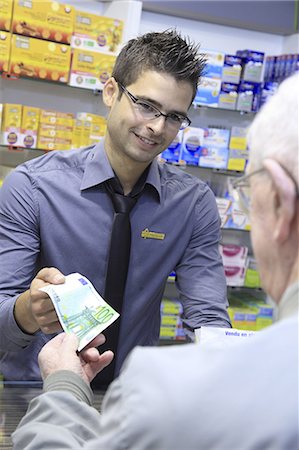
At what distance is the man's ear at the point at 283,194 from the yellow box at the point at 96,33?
3301 mm

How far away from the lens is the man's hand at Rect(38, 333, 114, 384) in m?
1.32

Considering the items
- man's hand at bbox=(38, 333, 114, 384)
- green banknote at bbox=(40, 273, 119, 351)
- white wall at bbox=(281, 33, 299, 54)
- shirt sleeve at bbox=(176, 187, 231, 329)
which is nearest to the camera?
man's hand at bbox=(38, 333, 114, 384)

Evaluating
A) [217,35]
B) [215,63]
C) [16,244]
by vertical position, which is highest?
[217,35]

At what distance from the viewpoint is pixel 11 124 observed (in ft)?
12.6

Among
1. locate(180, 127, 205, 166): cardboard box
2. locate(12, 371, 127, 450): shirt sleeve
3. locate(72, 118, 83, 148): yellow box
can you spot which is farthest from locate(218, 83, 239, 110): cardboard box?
locate(12, 371, 127, 450): shirt sleeve

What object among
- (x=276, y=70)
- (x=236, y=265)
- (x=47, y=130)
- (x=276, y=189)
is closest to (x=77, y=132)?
(x=47, y=130)

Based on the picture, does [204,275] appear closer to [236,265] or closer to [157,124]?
[157,124]

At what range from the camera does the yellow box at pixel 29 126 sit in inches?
152

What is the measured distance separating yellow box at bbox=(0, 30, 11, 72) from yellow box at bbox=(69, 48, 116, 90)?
0.43 m

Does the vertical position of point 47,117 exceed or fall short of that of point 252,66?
it falls short

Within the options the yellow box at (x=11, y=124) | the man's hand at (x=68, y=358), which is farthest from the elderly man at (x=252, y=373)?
the yellow box at (x=11, y=124)

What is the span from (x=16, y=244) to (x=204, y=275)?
0.72 m

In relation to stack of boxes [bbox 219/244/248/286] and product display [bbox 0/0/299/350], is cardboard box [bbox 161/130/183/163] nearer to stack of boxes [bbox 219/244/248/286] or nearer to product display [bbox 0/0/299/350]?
product display [bbox 0/0/299/350]

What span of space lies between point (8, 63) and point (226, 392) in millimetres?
3449
